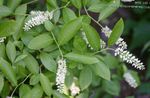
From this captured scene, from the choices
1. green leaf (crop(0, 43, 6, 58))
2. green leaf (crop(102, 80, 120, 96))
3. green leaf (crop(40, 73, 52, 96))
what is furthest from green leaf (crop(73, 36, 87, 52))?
green leaf (crop(102, 80, 120, 96))

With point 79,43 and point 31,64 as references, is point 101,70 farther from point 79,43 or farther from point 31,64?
point 31,64

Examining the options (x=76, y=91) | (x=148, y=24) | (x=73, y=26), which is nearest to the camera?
(x=73, y=26)

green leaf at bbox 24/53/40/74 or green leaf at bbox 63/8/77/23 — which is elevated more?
green leaf at bbox 63/8/77/23

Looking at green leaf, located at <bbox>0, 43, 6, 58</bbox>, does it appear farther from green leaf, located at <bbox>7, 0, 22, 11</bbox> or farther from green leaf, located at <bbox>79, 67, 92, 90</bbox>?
green leaf, located at <bbox>79, 67, 92, 90</bbox>

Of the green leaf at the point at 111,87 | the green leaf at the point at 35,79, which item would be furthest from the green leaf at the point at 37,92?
the green leaf at the point at 111,87

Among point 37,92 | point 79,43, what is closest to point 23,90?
point 37,92

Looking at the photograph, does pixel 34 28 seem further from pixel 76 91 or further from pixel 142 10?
pixel 142 10

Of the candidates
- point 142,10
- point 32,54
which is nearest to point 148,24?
point 142,10
